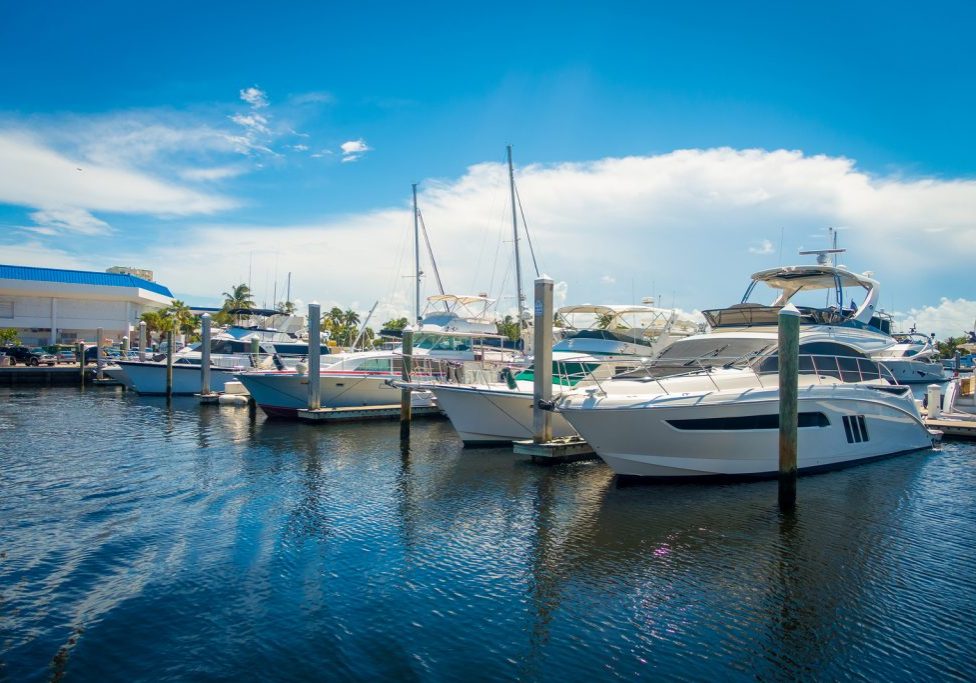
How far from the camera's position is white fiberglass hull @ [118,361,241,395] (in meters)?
35.5

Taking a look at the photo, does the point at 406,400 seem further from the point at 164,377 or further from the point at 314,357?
the point at 164,377

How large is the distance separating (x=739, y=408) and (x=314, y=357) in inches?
639

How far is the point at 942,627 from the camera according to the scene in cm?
780

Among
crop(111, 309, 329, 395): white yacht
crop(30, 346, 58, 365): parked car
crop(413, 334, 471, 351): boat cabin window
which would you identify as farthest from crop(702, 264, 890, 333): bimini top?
crop(30, 346, 58, 365): parked car

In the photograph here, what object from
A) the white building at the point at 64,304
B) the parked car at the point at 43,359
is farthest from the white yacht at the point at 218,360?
the white building at the point at 64,304

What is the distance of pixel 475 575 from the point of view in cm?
937

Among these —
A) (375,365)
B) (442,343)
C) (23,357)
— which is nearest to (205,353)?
(375,365)

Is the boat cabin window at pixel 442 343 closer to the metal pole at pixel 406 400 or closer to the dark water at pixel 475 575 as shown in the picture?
the metal pole at pixel 406 400

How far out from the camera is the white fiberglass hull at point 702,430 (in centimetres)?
1355

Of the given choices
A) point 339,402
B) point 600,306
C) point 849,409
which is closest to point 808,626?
point 849,409

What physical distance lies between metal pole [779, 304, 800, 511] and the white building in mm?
73275

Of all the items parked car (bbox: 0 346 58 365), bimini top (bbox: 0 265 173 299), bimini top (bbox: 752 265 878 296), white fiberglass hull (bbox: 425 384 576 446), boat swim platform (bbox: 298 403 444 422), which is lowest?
boat swim platform (bbox: 298 403 444 422)

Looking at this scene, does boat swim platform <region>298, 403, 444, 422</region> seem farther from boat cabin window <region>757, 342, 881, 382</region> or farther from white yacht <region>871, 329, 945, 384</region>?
white yacht <region>871, 329, 945, 384</region>

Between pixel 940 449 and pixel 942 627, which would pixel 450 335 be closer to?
pixel 940 449
